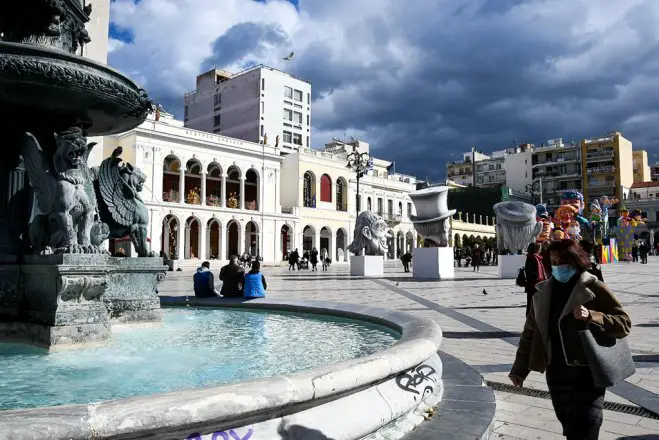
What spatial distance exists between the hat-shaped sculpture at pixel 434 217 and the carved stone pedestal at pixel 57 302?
16841 mm

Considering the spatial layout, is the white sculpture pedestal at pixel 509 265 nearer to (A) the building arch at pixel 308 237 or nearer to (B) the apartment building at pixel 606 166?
(A) the building arch at pixel 308 237

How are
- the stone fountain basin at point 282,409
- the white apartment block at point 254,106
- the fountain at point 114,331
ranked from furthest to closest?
the white apartment block at point 254,106, the fountain at point 114,331, the stone fountain basin at point 282,409

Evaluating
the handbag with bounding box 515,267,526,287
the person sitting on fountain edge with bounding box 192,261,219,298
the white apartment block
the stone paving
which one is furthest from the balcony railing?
the person sitting on fountain edge with bounding box 192,261,219,298

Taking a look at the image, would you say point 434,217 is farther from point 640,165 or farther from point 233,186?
point 640,165

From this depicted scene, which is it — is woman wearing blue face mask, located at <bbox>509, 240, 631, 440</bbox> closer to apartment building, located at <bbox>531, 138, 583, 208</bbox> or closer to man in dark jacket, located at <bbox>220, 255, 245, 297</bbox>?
man in dark jacket, located at <bbox>220, 255, 245, 297</bbox>

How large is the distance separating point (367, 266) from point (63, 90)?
60.5 ft

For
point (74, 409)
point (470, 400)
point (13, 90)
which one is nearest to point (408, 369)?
point (470, 400)

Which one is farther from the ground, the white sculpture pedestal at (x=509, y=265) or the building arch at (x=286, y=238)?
the building arch at (x=286, y=238)

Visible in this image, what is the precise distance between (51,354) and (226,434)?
8.78ft

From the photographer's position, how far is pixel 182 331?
17.7 ft

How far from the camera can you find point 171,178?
123 feet

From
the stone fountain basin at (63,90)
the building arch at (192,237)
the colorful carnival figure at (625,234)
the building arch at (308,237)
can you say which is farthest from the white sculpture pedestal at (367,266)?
the colorful carnival figure at (625,234)

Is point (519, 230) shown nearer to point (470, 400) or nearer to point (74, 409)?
point (470, 400)

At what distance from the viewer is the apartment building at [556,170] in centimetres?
7169
